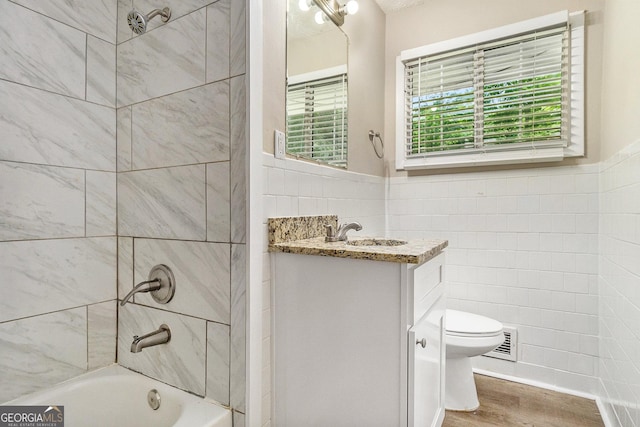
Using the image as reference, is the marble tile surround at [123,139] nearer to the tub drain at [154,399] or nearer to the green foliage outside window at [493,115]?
the tub drain at [154,399]

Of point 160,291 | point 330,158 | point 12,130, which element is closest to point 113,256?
point 160,291

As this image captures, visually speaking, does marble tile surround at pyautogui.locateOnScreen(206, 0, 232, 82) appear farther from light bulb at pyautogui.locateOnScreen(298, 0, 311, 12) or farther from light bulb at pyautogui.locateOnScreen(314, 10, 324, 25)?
light bulb at pyautogui.locateOnScreen(314, 10, 324, 25)

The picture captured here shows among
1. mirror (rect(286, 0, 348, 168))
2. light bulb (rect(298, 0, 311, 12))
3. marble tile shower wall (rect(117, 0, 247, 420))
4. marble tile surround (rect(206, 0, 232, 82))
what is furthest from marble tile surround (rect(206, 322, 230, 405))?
light bulb (rect(298, 0, 311, 12))

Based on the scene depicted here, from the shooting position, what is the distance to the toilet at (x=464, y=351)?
1.80m

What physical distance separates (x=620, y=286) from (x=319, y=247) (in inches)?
53.5

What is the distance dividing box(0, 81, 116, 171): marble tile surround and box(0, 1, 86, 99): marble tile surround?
0.15ft

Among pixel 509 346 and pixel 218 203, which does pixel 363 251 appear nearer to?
pixel 218 203

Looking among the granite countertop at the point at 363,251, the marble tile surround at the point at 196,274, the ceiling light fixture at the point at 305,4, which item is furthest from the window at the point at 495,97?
the marble tile surround at the point at 196,274

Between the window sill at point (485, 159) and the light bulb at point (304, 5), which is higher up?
the light bulb at point (304, 5)

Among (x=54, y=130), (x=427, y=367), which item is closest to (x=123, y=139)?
(x=54, y=130)

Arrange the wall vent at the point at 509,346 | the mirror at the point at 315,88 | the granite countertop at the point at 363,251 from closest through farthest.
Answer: the granite countertop at the point at 363,251 < the mirror at the point at 315,88 < the wall vent at the point at 509,346

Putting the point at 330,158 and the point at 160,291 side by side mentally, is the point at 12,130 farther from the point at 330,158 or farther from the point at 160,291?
the point at 330,158

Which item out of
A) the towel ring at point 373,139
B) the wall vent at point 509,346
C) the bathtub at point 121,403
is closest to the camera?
the bathtub at point 121,403

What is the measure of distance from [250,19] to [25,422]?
5.38 feet
